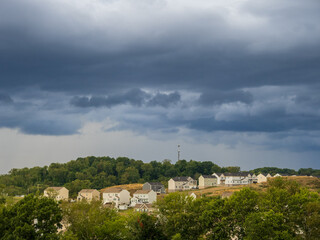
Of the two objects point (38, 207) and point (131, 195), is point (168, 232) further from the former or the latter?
point (131, 195)

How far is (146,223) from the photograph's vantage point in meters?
66.6

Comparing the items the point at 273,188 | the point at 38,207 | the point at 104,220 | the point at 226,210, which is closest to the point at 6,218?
the point at 38,207

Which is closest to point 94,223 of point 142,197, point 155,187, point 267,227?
point 267,227

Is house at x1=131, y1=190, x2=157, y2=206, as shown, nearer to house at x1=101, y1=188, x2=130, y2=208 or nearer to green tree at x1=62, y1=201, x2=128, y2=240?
house at x1=101, y1=188, x2=130, y2=208

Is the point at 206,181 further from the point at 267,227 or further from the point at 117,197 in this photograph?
the point at 267,227

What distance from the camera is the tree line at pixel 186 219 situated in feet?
191

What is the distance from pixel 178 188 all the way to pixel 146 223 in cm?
12296

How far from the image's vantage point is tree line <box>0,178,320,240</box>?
58094 millimetres

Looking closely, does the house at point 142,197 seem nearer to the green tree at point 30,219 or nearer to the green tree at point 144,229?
the green tree at point 144,229

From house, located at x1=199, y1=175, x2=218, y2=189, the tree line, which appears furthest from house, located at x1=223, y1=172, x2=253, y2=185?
the tree line

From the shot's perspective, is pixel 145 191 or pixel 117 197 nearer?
pixel 145 191

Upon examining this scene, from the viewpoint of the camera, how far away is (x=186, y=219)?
6656 centimetres

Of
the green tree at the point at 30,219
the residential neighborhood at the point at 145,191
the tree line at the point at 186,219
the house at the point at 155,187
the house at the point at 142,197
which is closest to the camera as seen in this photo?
the green tree at the point at 30,219

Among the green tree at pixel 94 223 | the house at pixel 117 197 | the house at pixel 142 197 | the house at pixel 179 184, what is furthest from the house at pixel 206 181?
the green tree at pixel 94 223
